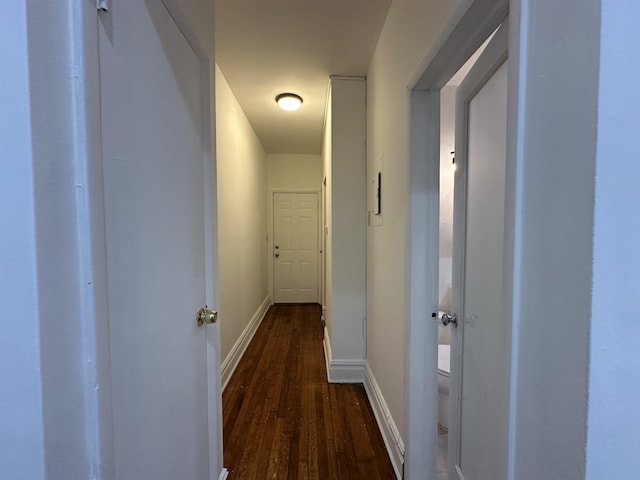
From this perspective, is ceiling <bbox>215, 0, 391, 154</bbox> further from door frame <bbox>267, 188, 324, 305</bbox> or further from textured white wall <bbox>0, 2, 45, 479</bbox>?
door frame <bbox>267, 188, 324, 305</bbox>

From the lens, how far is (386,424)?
5.41ft

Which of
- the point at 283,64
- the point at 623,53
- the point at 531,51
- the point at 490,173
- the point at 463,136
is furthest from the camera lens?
the point at 283,64

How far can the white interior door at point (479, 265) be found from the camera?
894 mm

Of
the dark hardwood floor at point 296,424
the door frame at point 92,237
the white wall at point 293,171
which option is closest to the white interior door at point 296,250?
the white wall at point 293,171

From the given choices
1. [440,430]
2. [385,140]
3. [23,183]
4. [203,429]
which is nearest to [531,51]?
[23,183]

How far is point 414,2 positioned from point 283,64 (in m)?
1.24

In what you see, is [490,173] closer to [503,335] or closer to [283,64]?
[503,335]

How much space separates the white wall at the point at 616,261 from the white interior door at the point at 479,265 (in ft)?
1.11

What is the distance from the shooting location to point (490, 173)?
96cm

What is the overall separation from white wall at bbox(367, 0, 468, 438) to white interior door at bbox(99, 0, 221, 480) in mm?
899

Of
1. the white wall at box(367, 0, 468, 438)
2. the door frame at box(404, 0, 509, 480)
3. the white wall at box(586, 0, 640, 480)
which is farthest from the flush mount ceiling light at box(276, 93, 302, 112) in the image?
the white wall at box(586, 0, 640, 480)

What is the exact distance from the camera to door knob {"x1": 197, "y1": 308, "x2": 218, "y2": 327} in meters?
1.13

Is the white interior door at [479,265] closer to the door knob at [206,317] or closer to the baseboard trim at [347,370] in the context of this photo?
the door knob at [206,317]

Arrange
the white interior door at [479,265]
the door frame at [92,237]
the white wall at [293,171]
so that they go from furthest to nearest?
the white wall at [293,171] < the white interior door at [479,265] < the door frame at [92,237]
